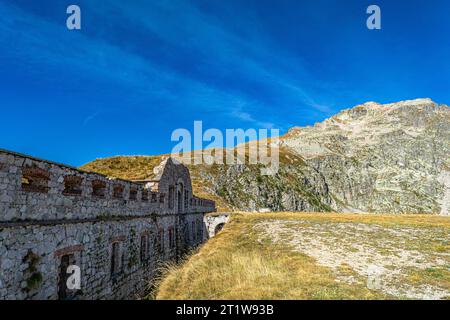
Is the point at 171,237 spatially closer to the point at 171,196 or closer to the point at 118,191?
the point at 171,196

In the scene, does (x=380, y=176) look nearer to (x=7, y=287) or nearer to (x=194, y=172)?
(x=194, y=172)

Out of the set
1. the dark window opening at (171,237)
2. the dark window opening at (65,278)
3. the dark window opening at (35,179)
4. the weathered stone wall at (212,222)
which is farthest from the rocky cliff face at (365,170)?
the dark window opening at (35,179)

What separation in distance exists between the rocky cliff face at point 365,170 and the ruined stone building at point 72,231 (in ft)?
220

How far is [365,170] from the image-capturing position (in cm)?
13338

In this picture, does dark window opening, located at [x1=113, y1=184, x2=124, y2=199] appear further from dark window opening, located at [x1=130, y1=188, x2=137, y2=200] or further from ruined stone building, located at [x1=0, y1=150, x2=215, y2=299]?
dark window opening, located at [x1=130, y1=188, x2=137, y2=200]

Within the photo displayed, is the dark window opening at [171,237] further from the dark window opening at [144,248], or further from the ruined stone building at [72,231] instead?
the dark window opening at [144,248]

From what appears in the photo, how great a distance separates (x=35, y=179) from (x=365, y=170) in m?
143

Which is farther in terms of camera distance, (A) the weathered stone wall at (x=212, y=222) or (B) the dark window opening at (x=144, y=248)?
(A) the weathered stone wall at (x=212, y=222)

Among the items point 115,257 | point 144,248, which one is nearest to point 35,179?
point 115,257

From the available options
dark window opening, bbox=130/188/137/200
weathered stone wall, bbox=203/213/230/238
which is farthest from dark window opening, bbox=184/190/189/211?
dark window opening, bbox=130/188/137/200

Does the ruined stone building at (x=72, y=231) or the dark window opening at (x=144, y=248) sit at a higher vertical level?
the ruined stone building at (x=72, y=231)

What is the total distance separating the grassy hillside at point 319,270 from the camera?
758 centimetres
